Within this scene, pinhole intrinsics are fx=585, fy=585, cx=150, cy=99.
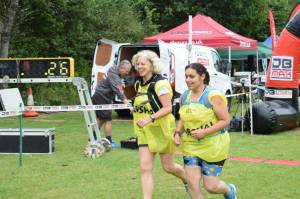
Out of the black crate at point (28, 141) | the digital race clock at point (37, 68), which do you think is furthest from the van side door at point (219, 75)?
the digital race clock at point (37, 68)

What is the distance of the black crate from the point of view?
10648 millimetres

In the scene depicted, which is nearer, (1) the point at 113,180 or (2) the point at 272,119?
(1) the point at 113,180

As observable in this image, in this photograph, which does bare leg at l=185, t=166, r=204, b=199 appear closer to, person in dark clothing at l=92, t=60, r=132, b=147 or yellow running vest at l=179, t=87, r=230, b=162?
yellow running vest at l=179, t=87, r=230, b=162

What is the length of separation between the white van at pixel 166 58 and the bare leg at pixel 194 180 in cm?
870

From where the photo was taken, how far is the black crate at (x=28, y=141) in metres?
10.6

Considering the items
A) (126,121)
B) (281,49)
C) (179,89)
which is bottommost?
(126,121)

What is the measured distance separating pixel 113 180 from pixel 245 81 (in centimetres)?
747

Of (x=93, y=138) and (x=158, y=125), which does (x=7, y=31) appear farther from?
(x=158, y=125)

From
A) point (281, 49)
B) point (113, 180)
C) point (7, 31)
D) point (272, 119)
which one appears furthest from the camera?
point (7, 31)

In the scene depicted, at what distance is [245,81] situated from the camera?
1507 centimetres

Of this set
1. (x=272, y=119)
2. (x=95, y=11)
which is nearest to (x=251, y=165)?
(x=272, y=119)

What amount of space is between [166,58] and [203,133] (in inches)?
386

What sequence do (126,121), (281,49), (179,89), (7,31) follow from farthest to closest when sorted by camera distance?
1. (7,31)
2. (126,121)
3. (179,89)
4. (281,49)

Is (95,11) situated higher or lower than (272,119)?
higher
